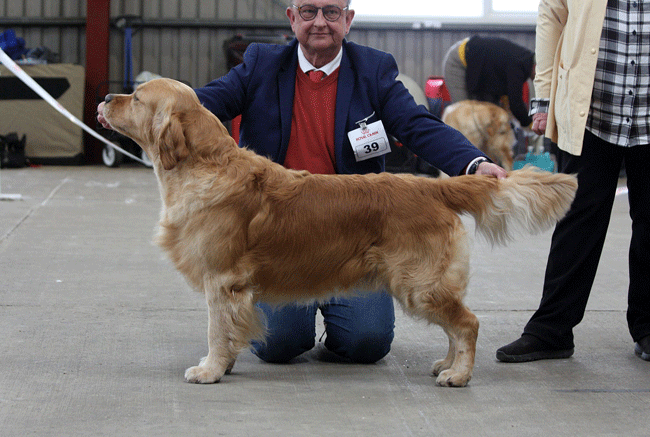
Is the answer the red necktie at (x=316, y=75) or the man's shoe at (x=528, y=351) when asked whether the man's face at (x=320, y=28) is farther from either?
the man's shoe at (x=528, y=351)

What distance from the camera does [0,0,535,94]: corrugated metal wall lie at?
40.1ft

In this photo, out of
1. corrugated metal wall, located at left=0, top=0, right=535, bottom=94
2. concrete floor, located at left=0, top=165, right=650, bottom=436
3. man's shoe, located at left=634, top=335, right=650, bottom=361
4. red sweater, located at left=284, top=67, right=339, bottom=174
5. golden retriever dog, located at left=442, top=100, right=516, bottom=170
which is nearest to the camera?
concrete floor, located at left=0, top=165, right=650, bottom=436

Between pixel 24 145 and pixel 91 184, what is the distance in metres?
2.19

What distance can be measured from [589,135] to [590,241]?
0.43m

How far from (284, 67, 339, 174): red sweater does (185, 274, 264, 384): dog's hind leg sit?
31.3 inches

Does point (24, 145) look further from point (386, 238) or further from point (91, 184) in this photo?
point (386, 238)

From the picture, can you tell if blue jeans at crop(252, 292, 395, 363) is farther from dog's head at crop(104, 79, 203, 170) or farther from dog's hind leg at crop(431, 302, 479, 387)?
dog's head at crop(104, 79, 203, 170)

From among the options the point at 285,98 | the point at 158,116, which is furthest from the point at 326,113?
the point at 158,116

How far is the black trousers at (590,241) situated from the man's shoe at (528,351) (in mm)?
28

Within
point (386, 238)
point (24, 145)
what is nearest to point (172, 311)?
point (386, 238)

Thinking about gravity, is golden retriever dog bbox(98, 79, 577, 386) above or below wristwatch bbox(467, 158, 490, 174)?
below

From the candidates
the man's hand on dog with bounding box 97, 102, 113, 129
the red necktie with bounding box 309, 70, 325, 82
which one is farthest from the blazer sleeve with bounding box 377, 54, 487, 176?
the man's hand on dog with bounding box 97, 102, 113, 129

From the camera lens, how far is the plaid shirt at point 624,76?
3.00 metres

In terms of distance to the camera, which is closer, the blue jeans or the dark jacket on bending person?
the blue jeans
